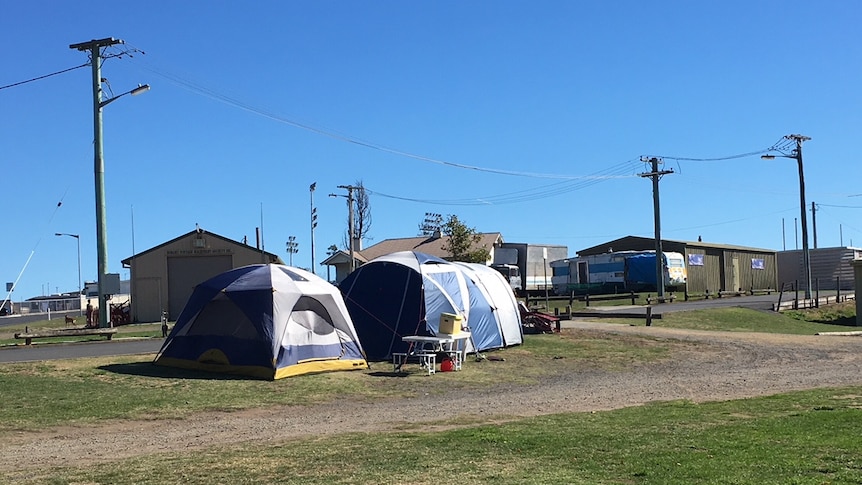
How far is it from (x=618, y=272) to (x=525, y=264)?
19.5 ft

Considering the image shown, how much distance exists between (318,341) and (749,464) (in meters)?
11.8

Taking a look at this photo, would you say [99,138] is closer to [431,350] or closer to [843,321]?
[431,350]

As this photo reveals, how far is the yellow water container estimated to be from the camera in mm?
20141

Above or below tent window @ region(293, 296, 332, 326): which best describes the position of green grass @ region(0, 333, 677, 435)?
below

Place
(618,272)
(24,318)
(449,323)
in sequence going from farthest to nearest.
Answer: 1. (24,318)
2. (618,272)
3. (449,323)

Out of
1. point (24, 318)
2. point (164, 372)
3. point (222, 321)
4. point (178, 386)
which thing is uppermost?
point (222, 321)

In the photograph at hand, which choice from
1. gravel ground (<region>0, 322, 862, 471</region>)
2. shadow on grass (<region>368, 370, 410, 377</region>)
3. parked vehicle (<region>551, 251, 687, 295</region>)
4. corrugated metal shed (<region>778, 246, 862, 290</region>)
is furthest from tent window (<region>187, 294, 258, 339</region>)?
corrugated metal shed (<region>778, 246, 862, 290</region>)

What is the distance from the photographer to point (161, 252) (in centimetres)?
4647

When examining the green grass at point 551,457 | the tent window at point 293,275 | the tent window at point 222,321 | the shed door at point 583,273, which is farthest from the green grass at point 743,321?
the green grass at point 551,457

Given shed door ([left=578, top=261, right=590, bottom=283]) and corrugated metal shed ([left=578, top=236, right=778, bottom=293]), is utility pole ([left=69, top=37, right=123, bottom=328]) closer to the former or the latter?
shed door ([left=578, top=261, right=590, bottom=283])

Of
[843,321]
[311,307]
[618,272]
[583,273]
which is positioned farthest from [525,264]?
[311,307]

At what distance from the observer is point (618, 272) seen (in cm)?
5303

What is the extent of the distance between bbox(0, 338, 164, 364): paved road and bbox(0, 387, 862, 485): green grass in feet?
40.7

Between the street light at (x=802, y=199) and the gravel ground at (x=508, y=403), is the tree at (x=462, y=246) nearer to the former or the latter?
the street light at (x=802, y=199)
